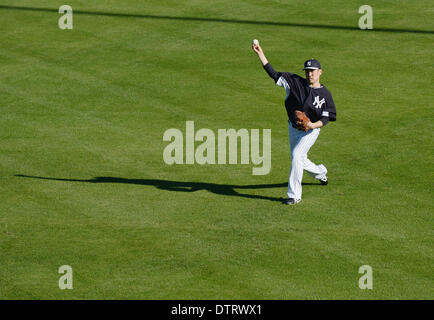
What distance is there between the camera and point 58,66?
19.4 meters

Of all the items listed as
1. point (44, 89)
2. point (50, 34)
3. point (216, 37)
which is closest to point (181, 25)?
point (216, 37)

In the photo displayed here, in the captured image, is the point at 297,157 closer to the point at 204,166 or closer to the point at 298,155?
the point at 298,155

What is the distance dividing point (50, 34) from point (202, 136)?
27.8ft

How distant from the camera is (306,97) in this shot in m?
11.8

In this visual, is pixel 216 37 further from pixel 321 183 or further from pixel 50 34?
pixel 321 183
